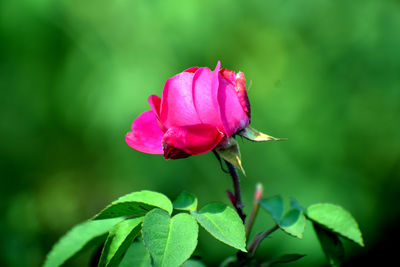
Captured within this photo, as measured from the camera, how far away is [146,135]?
0.72 meters

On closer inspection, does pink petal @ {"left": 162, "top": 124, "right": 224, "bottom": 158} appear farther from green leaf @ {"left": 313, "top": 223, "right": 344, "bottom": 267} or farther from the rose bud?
green leaf @ {"left": 313, "top": 223, "right": 344, "bottom": 267}

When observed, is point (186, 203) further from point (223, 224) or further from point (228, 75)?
point (228, 75)

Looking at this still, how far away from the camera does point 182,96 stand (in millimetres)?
657

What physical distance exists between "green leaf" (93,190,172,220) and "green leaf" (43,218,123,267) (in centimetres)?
12

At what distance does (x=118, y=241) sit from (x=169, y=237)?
86 mm

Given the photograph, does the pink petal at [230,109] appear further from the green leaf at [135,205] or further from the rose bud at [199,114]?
the green leaf at [135,205]

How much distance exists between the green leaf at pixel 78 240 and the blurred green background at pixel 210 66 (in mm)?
1130

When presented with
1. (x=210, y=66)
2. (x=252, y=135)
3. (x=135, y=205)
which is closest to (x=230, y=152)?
(x=252, y=135)

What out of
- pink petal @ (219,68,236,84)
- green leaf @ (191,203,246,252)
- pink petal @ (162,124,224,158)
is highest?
pink petal @ (219,68,236,84)

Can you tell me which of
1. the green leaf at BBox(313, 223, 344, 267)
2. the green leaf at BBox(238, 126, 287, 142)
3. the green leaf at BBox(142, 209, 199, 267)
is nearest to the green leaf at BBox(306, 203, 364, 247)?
the green leaf at BBox(313, 223, 344, 267)

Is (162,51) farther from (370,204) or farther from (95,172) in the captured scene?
(370,204)

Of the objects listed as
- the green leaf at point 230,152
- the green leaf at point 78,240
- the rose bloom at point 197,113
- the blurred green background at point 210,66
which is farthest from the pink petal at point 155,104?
the blurred green background at point 210,66

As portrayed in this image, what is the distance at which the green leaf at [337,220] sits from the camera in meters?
0.72

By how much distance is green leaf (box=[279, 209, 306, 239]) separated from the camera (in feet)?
2.21
